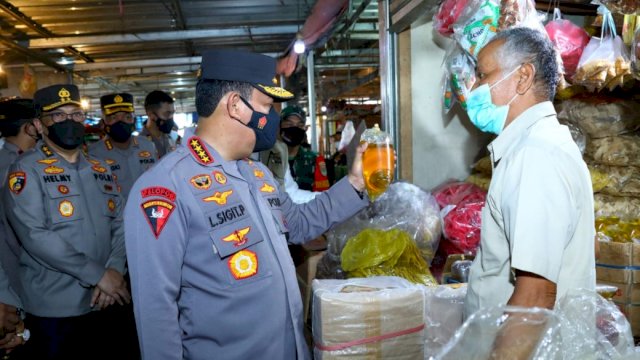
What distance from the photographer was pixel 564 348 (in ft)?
3.28

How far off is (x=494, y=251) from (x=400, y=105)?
244cm

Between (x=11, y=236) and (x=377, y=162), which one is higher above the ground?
(x=377, y=162)

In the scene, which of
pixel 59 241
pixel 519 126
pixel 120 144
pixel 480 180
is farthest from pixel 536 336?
pixel 120 144

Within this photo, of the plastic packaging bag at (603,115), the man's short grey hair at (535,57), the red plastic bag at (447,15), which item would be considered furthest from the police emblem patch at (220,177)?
the plastic packaging bag at (603,115)

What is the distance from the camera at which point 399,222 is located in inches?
114

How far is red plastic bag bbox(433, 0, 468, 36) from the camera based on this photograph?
270 centimetres

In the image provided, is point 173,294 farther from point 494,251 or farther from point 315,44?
point 315,44

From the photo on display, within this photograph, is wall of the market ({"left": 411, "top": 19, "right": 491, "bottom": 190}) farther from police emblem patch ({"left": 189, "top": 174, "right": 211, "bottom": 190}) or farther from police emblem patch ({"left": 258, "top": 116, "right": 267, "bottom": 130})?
police emblem patch ({"left": 189, "top": 174, "right": 211, "bottom": 190})

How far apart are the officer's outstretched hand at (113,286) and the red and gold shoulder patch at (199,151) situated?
5.19 ft

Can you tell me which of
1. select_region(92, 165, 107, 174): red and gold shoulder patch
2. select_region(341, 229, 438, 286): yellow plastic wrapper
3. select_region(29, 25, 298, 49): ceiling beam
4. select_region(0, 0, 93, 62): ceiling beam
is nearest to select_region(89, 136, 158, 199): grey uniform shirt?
select_region(92, 165, 107, 174): red and gold shoulder patch

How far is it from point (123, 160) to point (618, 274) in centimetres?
438

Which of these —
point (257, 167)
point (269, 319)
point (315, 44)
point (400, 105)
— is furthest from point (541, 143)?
point (315, 44)

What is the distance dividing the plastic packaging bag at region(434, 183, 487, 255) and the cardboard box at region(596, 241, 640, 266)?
0.66 metres

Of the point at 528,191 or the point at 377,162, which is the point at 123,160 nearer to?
the point at 377,162
